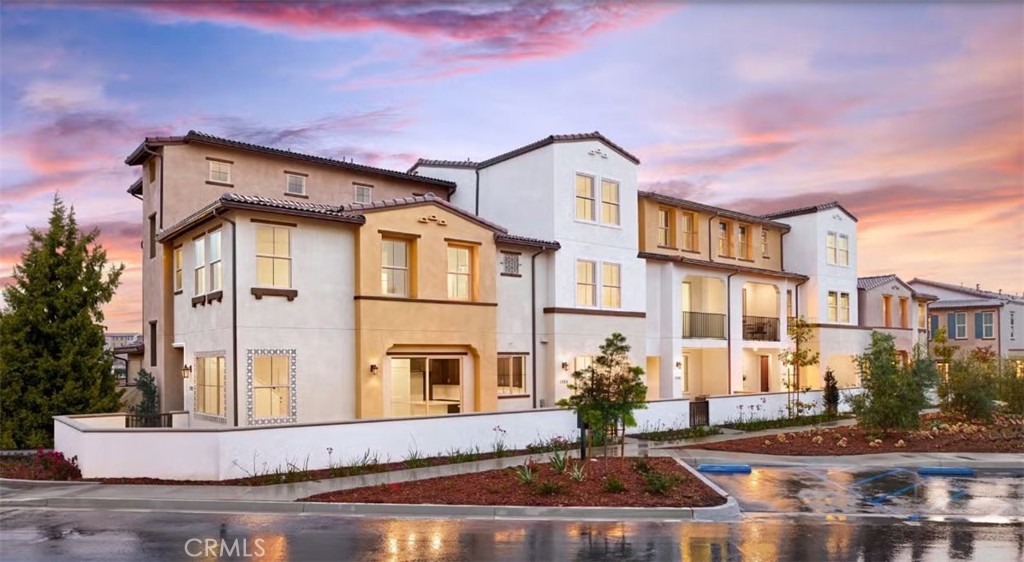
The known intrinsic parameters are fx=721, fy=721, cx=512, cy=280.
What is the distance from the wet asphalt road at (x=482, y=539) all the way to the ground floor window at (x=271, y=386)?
235 inches

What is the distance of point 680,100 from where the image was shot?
2447 cm

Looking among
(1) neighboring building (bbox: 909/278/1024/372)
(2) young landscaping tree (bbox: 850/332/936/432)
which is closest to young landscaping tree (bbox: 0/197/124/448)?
(2) young landscaping tree (bbox: 850/332/936/432)

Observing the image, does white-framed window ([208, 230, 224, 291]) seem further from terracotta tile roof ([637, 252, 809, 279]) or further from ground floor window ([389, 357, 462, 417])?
terracotta tile roof ([637, 252, 809, 279])

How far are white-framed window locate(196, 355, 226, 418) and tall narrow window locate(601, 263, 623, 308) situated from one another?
1434 centimetres

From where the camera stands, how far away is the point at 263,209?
766 inches

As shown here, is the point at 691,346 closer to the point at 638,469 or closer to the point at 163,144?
the point at 638,469

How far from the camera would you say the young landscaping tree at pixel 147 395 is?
2462cm

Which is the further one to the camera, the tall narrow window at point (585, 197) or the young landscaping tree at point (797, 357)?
the young landscaping tree at point (797, 357)

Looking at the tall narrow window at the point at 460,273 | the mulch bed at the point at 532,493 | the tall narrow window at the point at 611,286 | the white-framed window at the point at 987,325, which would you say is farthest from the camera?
the white-framed window at the point at 987,325

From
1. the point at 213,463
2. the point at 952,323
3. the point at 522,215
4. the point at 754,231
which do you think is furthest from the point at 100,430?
the point at 952,323

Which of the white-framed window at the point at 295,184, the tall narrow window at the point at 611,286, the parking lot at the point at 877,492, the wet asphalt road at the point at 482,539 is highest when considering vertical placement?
the white-framed window at the point at 295,184

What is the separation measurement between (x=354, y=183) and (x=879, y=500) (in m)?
20.8

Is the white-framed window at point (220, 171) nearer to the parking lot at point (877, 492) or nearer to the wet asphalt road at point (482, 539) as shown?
the wet asphalt road at point (482, 539)

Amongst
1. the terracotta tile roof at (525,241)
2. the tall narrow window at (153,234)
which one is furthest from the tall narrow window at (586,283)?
the tall narrow window at (153,234)
